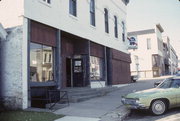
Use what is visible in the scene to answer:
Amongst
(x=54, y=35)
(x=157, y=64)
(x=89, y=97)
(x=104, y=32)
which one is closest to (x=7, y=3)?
(x=54, y=35)

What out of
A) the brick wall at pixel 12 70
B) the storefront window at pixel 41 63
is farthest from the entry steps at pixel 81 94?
the brick wall at pixel 12 70

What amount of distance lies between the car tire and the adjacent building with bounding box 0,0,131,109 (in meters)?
5.53

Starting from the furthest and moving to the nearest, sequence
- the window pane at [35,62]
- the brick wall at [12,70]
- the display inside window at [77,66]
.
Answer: the display inside window at [77,66] → the window pane at [35,62] → the brick wall at [12,70]

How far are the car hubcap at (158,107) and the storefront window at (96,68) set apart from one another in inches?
318

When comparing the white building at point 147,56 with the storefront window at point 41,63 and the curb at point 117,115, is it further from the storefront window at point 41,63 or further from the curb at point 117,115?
the curb at point 117,115

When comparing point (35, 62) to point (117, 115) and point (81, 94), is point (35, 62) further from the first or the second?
point (117, 115)

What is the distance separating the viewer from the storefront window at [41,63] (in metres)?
11.1

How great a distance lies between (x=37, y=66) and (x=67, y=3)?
4820 mm

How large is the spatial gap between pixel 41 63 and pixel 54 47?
138cm

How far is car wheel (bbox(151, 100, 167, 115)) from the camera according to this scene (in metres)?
8.97

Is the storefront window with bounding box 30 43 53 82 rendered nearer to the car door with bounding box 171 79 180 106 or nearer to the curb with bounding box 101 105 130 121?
the curb with bounding box 101 105 130 121

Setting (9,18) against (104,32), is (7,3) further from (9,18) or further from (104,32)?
(104,32)

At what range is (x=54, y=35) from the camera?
1266 cm

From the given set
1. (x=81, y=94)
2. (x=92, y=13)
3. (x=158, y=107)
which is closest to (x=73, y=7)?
(x=92, y=13)
